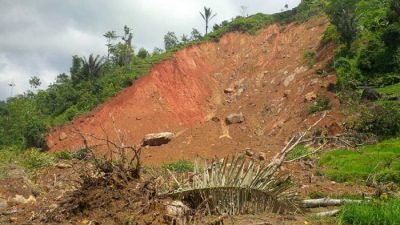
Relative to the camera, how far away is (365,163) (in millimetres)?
15883

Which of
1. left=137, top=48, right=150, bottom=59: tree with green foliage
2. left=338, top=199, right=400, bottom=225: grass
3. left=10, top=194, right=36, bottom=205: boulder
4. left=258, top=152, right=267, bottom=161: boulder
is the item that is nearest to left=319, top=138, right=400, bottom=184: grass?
left=258, top=152, right=267, bottom=161: boulder

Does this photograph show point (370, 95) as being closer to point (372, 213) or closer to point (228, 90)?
point (228, 90)

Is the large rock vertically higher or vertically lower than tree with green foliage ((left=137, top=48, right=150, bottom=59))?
lower

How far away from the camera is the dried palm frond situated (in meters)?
7.00

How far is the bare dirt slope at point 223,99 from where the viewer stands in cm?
2638

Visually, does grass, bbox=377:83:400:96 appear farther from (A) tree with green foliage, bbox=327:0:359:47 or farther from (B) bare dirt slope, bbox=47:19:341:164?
(A) tree with green foliage, bbox=327:0:359:47

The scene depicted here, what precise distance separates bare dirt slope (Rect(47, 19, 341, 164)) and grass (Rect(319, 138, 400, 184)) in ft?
12.4

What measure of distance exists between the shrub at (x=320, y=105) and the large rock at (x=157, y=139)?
318 inches

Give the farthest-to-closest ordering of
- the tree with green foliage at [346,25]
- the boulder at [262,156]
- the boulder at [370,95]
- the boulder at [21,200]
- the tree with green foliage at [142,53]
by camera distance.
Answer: the tree with green foliage at [142,53], the tree with green foliage at [346,25], the boulder at [370,95], the boulder at [262,156], the boulder at [21,200]

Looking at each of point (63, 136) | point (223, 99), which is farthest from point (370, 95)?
point (63, 136)

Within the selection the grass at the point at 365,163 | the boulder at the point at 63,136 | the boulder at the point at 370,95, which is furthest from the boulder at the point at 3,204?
the boulder at the point at 63,136

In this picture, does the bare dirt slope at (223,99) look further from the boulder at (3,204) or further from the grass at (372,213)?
the grass at (372,213)

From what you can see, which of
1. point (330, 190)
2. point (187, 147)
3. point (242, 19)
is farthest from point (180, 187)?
point (242, 19)

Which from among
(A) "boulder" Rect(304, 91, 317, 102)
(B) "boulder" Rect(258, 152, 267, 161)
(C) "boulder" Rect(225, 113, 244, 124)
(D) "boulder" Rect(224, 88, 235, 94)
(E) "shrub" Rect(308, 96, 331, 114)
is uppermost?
(D) "boulder" Rect(224, 88, 235, 94)
